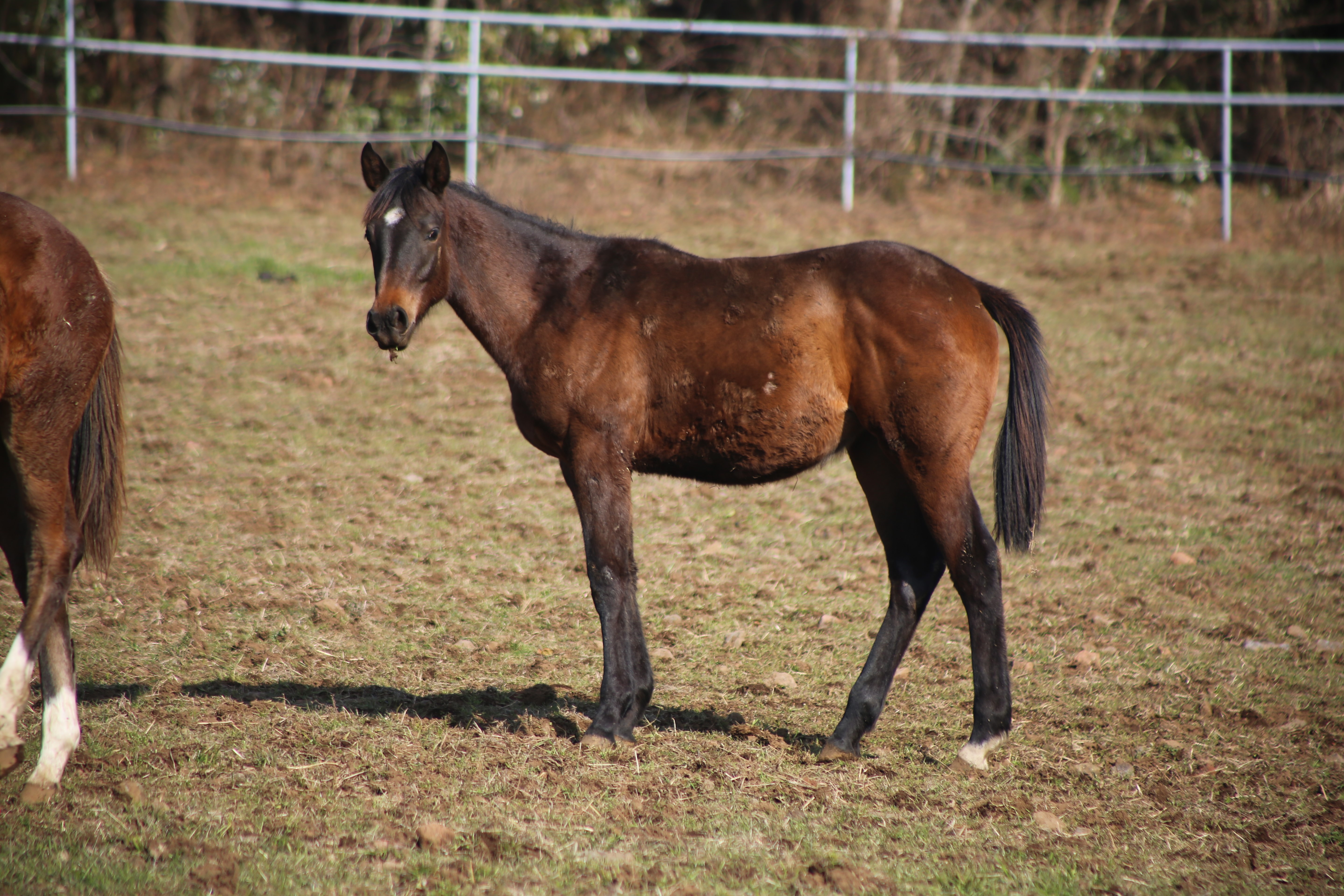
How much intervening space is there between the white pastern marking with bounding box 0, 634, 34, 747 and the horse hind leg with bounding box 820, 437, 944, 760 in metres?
2.93

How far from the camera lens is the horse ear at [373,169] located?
14.3ft

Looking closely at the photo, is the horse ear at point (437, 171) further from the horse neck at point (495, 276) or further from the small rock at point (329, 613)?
the small rock at point (329, 613)

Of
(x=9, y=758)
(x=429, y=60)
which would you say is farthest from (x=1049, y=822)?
(x=429, y=60)

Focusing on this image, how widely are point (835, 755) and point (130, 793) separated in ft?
8.14

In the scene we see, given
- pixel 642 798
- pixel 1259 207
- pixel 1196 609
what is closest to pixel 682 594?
pixel 642 798

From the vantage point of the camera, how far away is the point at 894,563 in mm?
4461

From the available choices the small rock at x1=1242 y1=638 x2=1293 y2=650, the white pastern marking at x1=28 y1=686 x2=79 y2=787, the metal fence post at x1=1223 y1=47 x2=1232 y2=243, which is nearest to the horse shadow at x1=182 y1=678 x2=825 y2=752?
the white pastern marking at x1=28 y1=686 x2=79 y2=787

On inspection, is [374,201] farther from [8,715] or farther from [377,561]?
[377,561]

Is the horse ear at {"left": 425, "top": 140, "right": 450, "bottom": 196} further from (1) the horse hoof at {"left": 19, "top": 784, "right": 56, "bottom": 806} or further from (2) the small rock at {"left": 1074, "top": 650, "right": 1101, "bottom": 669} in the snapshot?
(2) the small rock at {"left": 1074, "top": 650, "right": 1101, "bottom": 669}

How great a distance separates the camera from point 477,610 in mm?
5672

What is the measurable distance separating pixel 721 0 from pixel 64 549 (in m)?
16.8

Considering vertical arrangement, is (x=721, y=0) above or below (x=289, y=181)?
above

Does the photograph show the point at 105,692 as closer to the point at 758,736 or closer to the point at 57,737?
the point at 57,737

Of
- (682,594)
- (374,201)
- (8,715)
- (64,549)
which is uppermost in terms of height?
(374,201)
